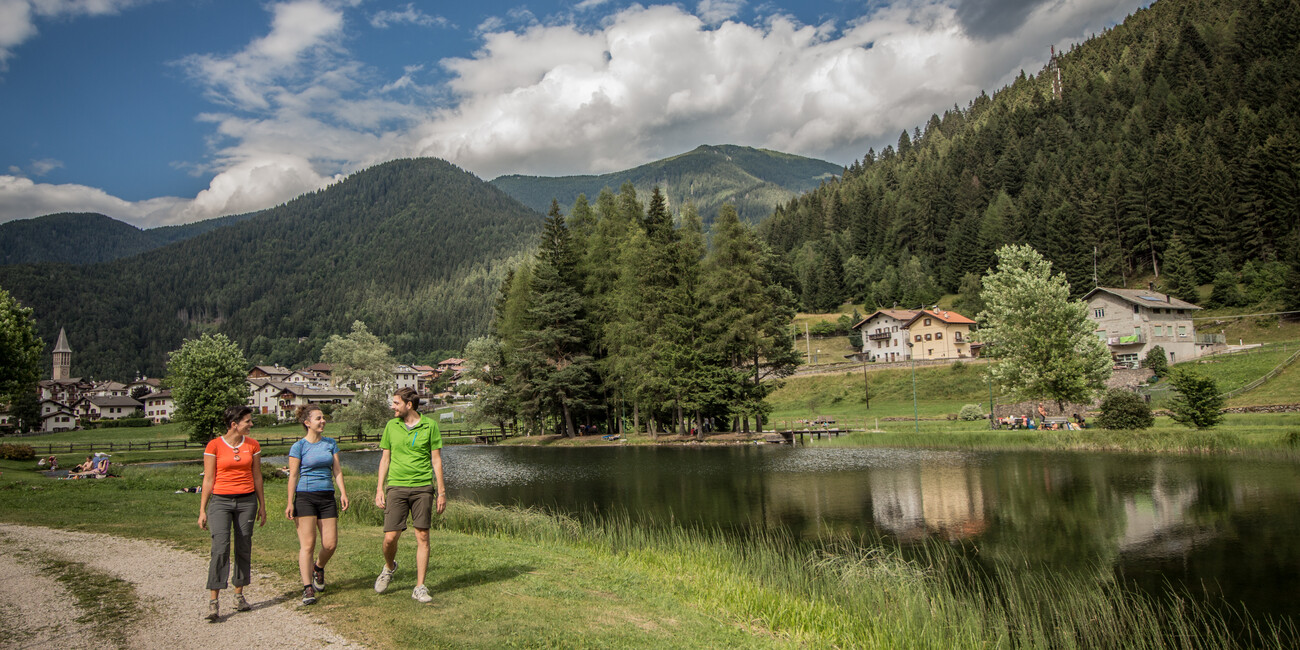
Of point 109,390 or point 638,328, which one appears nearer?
point 638,328

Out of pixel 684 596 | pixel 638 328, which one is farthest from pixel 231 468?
pixel 638 328

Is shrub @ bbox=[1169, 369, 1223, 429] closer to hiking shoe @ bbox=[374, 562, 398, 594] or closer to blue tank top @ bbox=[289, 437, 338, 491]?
hiking shoe @ bbox=[374, 562, 398, 594]

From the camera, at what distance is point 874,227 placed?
14400 cm

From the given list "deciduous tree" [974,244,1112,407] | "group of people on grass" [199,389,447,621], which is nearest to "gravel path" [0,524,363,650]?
"group of people on grass" [199,389,447,621]

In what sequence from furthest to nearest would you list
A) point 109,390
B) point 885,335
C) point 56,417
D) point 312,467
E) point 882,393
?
point 109,390
point 56,417
point 885,335
point 882,393
point 312,467

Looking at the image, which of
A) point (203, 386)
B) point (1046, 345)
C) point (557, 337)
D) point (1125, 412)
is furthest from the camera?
point (203, 386)

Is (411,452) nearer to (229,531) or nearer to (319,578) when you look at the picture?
(319,578)

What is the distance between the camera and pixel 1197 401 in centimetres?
3183

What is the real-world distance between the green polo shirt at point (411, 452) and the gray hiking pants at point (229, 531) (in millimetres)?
1655

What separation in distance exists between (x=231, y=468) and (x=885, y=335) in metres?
95.5

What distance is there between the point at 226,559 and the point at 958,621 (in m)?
10.1

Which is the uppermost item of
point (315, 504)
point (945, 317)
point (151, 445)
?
point (945, 317)

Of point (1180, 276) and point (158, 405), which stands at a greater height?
point (1180, 276)

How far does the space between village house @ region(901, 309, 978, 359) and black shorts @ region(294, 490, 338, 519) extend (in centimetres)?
8920
